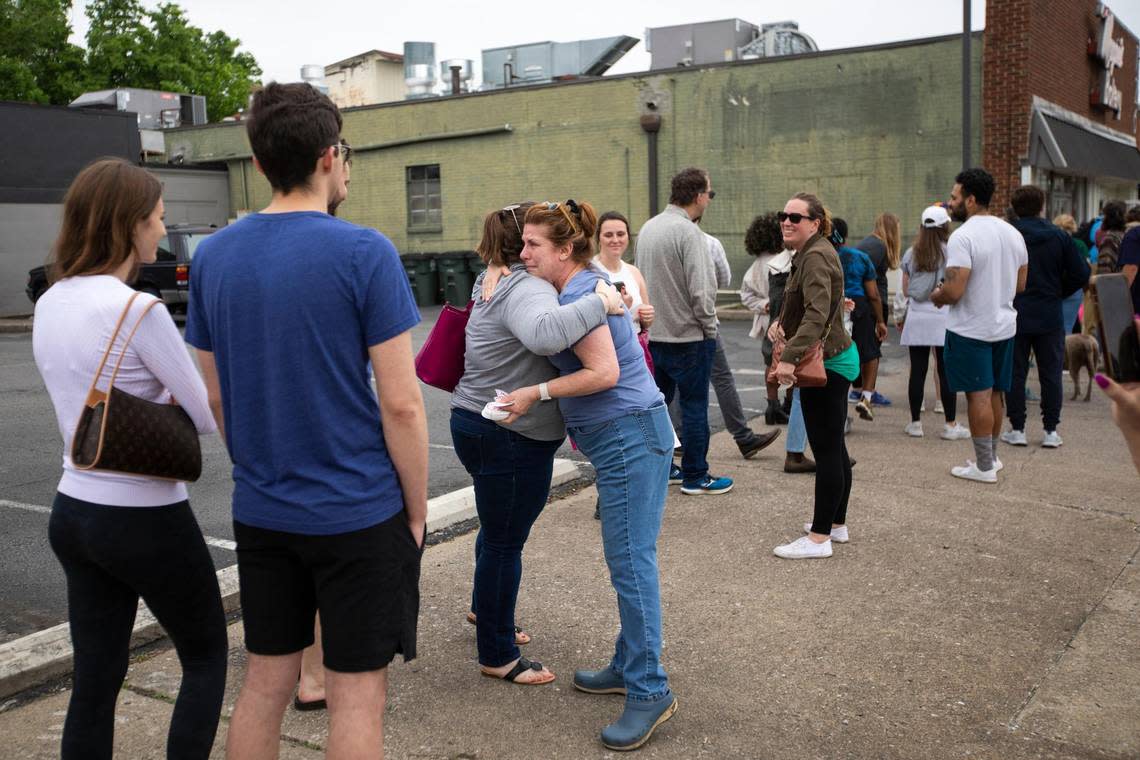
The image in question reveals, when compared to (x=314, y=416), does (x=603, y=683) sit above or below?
below

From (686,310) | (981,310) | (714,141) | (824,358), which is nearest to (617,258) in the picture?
(686,310)

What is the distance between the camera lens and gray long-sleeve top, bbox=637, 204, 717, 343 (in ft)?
21.3

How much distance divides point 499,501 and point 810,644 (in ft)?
4.89

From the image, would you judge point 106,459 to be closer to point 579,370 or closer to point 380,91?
point 579,370

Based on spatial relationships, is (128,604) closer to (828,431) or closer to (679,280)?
(828,431)

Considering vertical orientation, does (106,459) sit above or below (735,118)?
below

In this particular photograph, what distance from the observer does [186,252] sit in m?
19.9

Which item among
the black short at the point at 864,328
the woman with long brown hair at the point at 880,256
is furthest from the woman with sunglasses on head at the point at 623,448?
the woman with long brown hair at the point at 880,256

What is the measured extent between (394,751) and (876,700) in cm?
169

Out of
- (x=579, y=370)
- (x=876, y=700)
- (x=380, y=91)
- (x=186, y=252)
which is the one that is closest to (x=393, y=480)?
(x=579, y=370)

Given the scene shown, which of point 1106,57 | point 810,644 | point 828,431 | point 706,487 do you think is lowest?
point 810,644

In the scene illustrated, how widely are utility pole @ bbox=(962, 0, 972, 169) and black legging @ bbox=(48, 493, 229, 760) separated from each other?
17072 mm

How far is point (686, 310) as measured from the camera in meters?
6.50

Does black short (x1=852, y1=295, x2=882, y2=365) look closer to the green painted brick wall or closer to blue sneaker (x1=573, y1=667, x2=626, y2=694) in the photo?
blue sneaker (x1=573, y1=667, x2=626, y2=694)
